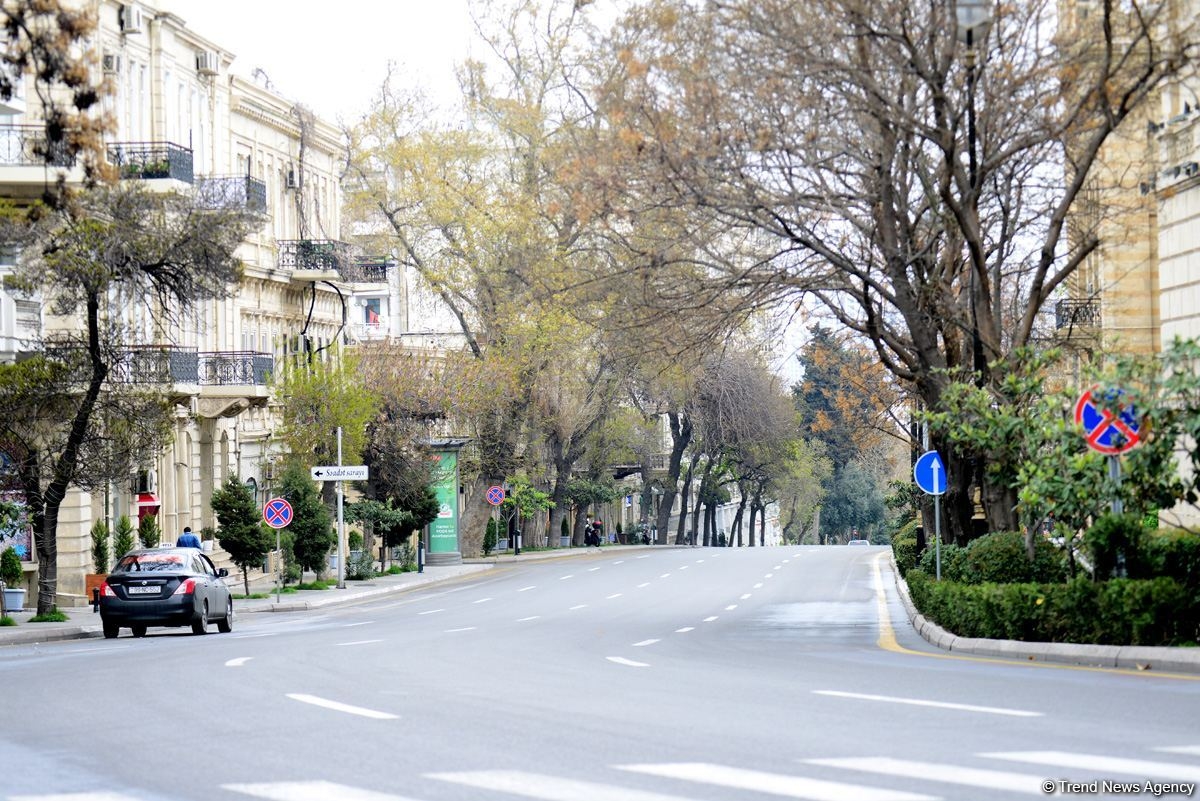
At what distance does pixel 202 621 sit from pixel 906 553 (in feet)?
70.3

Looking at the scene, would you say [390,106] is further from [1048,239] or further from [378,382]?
[1048,239]

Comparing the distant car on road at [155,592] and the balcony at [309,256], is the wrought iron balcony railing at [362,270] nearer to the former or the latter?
the balcony at [309,256]

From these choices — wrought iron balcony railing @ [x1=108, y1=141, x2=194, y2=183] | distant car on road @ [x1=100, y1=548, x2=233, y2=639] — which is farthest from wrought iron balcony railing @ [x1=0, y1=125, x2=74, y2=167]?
distant car on road @ [x1=100, y1=548, x2=233, y2=639]

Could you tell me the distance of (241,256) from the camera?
2143 inches

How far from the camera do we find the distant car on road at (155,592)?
96.4 ft

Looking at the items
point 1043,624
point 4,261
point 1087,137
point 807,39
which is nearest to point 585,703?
point 1043,624

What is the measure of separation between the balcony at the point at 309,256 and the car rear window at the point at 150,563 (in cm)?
3091

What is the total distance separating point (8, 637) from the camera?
94.5 ft

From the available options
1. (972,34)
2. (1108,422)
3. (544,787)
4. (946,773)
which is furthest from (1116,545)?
(544,787)

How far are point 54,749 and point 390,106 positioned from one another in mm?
51745

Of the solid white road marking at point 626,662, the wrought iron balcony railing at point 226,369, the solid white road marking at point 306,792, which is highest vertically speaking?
the wrought iron balcony railing at point 226,369

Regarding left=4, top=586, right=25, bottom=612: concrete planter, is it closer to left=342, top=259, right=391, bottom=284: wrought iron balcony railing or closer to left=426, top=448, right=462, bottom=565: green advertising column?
left=426, top=448, right=462, bottom=565: green advertising column

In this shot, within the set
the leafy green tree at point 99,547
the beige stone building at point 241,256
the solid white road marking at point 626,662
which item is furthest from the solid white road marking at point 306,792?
the leafy green tree at point 99,547

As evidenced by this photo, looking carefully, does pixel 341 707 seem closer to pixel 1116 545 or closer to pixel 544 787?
pixel 544 787
